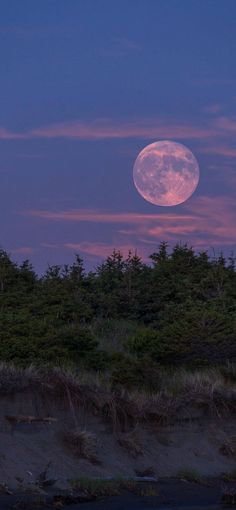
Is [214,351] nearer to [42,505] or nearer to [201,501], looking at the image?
[201,501]

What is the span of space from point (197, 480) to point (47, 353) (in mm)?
7762

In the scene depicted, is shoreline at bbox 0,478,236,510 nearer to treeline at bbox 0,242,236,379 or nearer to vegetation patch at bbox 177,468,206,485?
vegetation patch at bbox 177,468,206,485

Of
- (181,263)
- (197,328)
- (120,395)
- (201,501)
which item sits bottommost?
(201,501)

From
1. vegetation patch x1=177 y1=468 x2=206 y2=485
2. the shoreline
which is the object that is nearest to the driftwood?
the shoreline

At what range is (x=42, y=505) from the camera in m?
17.0

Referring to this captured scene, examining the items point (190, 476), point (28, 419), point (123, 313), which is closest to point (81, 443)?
point (28, 419)

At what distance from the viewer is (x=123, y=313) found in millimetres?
41406

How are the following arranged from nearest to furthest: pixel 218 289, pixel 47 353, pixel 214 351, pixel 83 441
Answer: pixel 83 441 < pixel 47 353 < pixel 214 351 < pixel 218 289

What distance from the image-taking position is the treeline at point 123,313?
28531mm

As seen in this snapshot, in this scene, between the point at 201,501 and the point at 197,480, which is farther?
the point at 197,480

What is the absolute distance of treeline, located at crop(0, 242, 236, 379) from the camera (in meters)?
28.5

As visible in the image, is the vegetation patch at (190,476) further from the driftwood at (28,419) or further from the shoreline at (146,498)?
the driftwood at (28,419)

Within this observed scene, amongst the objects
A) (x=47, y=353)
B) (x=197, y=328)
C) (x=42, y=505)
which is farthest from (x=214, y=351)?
(x=42, y=505)

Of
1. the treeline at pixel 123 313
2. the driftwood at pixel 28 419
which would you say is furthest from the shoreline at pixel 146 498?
the treeline at pixel 123 313
